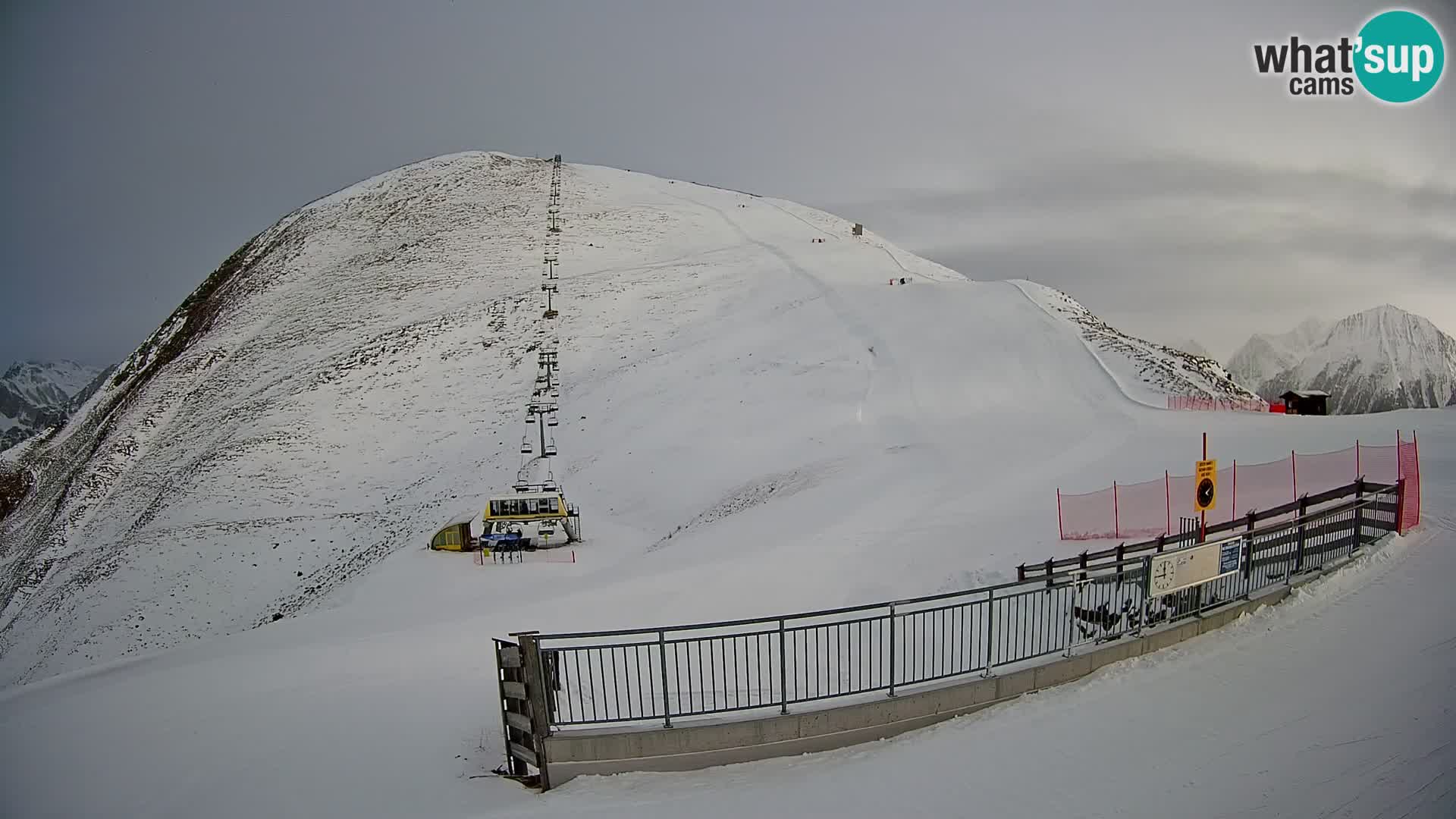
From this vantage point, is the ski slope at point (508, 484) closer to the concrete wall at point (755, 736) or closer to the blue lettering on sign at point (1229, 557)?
the concrete wall at point (755, 736)

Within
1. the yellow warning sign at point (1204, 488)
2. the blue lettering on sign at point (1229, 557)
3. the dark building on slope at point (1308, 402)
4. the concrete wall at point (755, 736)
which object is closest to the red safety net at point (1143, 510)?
the yellow warning sign at point (1204, 488)

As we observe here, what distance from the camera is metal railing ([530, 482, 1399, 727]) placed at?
800cm

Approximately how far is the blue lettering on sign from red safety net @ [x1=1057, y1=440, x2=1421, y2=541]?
6562 mm

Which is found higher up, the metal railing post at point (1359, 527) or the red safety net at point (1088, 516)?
the metal railing post at point (1359, 527)

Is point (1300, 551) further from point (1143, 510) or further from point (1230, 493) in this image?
point (1230, 493)

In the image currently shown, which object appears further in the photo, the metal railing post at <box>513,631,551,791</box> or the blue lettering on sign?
the blue lettering on sign

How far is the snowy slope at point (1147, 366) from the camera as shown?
3019 centimetres

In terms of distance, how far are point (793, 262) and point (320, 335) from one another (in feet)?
101

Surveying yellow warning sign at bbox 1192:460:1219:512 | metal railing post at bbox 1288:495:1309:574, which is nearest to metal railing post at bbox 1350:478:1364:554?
metal railing post at bbox 1288:495:1309:574

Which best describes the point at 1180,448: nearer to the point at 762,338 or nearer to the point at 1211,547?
the point at 1211,547

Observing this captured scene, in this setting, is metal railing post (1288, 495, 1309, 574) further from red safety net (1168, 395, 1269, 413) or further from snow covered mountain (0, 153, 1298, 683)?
red safety net (1168, 395, 1269, 413)

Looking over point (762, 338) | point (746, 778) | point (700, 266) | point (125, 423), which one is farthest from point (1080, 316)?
point (125, 423)

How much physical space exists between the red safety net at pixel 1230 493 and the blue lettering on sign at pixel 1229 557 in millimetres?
6562

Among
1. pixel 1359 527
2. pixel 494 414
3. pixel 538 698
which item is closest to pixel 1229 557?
pixel 1359 527
